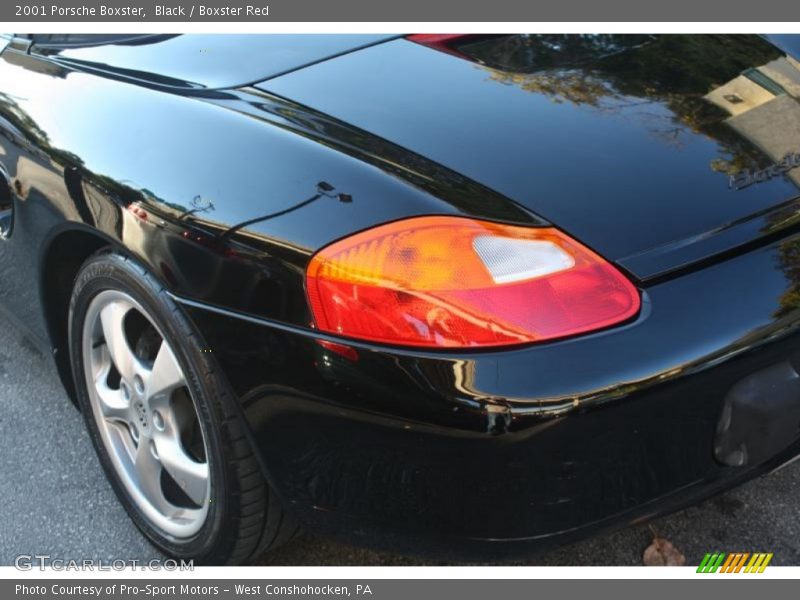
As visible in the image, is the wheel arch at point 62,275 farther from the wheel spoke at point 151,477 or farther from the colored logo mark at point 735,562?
the colored logo mark at point 735,562

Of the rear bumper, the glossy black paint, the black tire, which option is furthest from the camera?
the black tire

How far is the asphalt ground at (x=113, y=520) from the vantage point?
2.07m

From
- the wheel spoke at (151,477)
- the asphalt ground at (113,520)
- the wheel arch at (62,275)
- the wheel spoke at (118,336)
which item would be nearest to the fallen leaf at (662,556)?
the asphalt ground at (113,520)

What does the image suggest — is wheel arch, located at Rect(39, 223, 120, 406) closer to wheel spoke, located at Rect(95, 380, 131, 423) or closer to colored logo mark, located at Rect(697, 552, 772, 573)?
wheel spoke, located at Rect(95, 380, 131, 423)

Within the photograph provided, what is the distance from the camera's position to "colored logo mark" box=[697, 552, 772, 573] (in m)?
1.98

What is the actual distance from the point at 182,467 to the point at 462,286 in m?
0.87

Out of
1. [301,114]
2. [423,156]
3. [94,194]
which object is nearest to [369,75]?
[301,114]

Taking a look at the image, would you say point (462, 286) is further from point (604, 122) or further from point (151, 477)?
point (151, 477)

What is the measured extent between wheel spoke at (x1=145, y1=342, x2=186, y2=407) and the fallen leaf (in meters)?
1.17

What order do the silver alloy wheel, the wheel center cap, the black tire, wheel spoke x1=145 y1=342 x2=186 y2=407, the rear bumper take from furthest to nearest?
the wheel center cap → the silver alloy wheel → wheel spoke x1=145 y1=342 x2=186 y2=407 → the black tire → the rear bumper

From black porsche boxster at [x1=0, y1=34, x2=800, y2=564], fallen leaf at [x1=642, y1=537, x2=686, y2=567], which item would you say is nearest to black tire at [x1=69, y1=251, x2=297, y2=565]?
black porsche boxster at [x1=0, y1=34, x2=800, y2=564]

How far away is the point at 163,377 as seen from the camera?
1869 mm

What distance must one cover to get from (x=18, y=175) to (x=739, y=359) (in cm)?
179

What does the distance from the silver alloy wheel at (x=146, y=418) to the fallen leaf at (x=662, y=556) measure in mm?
1054
